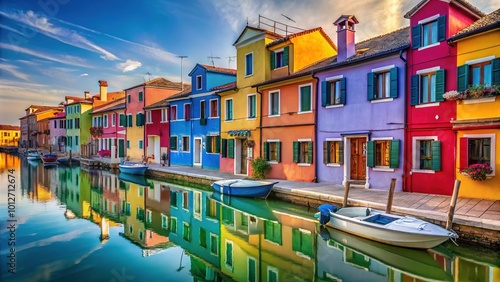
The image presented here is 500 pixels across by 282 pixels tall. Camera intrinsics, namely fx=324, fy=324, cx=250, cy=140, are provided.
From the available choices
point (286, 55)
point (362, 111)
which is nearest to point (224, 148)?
point (286, 55)

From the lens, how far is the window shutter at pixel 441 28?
1150 centimetres

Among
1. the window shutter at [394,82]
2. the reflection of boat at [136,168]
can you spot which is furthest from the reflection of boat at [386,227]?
the reflection of boat at [136,168]

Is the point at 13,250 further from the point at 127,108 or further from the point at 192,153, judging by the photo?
the point at 127,108

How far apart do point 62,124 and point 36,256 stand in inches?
1990

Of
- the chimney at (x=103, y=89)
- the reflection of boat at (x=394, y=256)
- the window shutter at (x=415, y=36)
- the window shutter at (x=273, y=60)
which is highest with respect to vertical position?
the chimney at (x=103, y=89)

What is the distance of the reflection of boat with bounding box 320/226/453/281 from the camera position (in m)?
7.09

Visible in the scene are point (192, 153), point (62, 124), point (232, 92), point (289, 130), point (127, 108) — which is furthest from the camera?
point (62, 124)

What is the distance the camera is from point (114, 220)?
1318 cm

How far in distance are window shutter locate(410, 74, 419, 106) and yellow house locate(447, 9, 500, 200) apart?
1362mm

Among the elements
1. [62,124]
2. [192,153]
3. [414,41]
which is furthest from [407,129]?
[62,124]

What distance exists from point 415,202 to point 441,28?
6277 mm

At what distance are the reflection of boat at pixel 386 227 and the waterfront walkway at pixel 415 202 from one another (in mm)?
753

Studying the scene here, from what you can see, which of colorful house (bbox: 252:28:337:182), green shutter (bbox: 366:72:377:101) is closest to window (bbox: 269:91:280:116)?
colorful house (bbox: 252:28:337:182)

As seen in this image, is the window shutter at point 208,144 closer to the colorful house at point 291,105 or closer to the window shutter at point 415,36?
the colorful house at point 291,105
